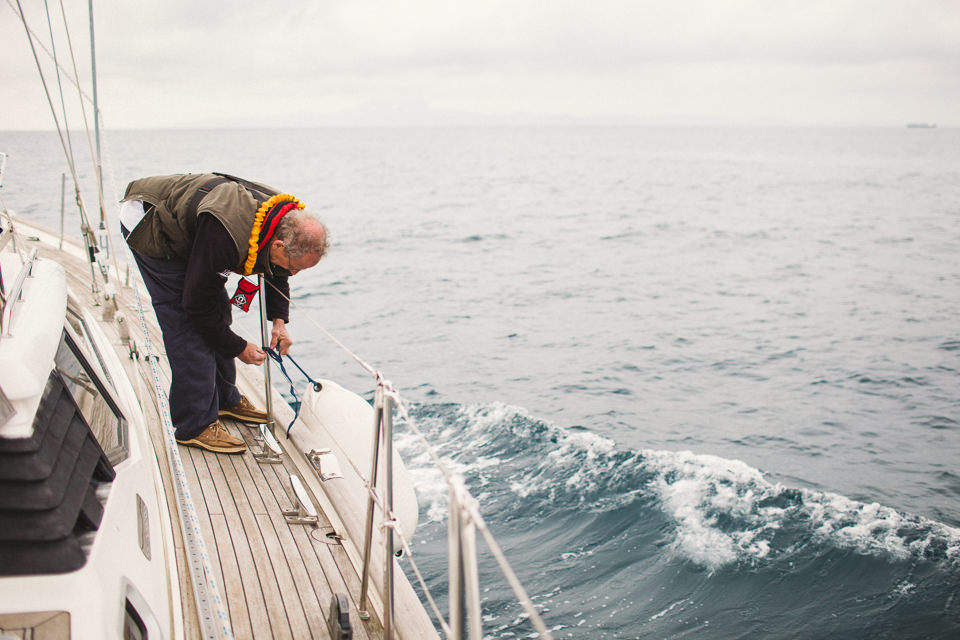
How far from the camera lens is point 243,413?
3.74 meters

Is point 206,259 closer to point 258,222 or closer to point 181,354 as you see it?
point 258,222

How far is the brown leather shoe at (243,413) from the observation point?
3.71 m

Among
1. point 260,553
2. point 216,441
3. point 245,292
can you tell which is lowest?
point 260,553

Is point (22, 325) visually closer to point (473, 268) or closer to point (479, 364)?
point (479, 364)

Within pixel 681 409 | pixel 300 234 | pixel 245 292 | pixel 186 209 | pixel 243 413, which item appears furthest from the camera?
pixel 681 409

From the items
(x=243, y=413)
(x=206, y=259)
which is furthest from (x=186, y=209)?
(x=243, y=413)

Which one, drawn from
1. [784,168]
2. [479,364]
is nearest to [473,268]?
[479,364]

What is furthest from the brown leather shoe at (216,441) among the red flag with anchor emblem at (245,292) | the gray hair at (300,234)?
the gray hair at (300,234)

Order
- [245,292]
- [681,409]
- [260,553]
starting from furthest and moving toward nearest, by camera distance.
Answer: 1. [681,409]
2. [245,292]
3. [260,553]

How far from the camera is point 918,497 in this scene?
6.23 m

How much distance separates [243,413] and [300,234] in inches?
55.1

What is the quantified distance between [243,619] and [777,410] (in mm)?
7487

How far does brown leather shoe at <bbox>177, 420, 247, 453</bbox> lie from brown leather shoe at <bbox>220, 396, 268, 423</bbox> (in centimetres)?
30

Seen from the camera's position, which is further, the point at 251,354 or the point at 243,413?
the point at 243,413
